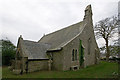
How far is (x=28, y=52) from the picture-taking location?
18141 millimetres

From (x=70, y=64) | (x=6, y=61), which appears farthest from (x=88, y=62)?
(x=6, y=61)

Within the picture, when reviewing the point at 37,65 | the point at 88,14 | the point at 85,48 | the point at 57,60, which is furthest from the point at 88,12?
the point at 37,65

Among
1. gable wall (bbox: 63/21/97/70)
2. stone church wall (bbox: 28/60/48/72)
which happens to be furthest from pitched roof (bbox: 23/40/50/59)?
gable wall (bbox: 63/21/97/70)

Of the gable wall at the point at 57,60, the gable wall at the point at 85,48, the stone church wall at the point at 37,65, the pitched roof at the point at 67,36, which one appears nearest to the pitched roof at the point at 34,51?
the stone church wall at the point at 37,65

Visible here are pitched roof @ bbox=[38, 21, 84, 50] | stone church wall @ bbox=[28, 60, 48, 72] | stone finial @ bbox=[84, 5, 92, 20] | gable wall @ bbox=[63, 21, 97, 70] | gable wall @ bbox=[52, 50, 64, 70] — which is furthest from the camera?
stone finial @ bbox=[84, 5, 92, 20]

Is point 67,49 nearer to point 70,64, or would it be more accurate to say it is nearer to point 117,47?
point 70,64

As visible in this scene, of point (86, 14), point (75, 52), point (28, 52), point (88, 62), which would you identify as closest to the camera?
point (28, 52)

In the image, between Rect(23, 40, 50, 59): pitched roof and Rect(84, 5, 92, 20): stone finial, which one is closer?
Rect(23, 40, 50, 59): pitched roof

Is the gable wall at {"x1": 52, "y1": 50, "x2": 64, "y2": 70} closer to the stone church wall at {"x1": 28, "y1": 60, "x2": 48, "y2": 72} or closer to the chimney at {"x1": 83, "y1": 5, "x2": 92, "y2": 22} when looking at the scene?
the stone church wall at {"x1": 28, "y1": 60, "x2": 48, "y2": 72}

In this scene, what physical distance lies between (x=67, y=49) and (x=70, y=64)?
314cm

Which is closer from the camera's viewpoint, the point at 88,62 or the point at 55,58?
the point at 55,58

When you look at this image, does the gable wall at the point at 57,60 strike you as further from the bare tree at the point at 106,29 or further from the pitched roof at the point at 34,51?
the bare tree at the point at 106,29

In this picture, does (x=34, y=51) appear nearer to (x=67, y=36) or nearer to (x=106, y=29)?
(x=67, y=36)

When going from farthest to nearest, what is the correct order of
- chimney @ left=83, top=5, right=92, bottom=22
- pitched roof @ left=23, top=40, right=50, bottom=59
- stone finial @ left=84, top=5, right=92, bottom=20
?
stone finial @ left=84, top=5, right=92, bottom=20 < chimney @ left=83, top=5, right=92, bottom=22 < pitched roof @ left=23, top=40, right=50, bottom=59
